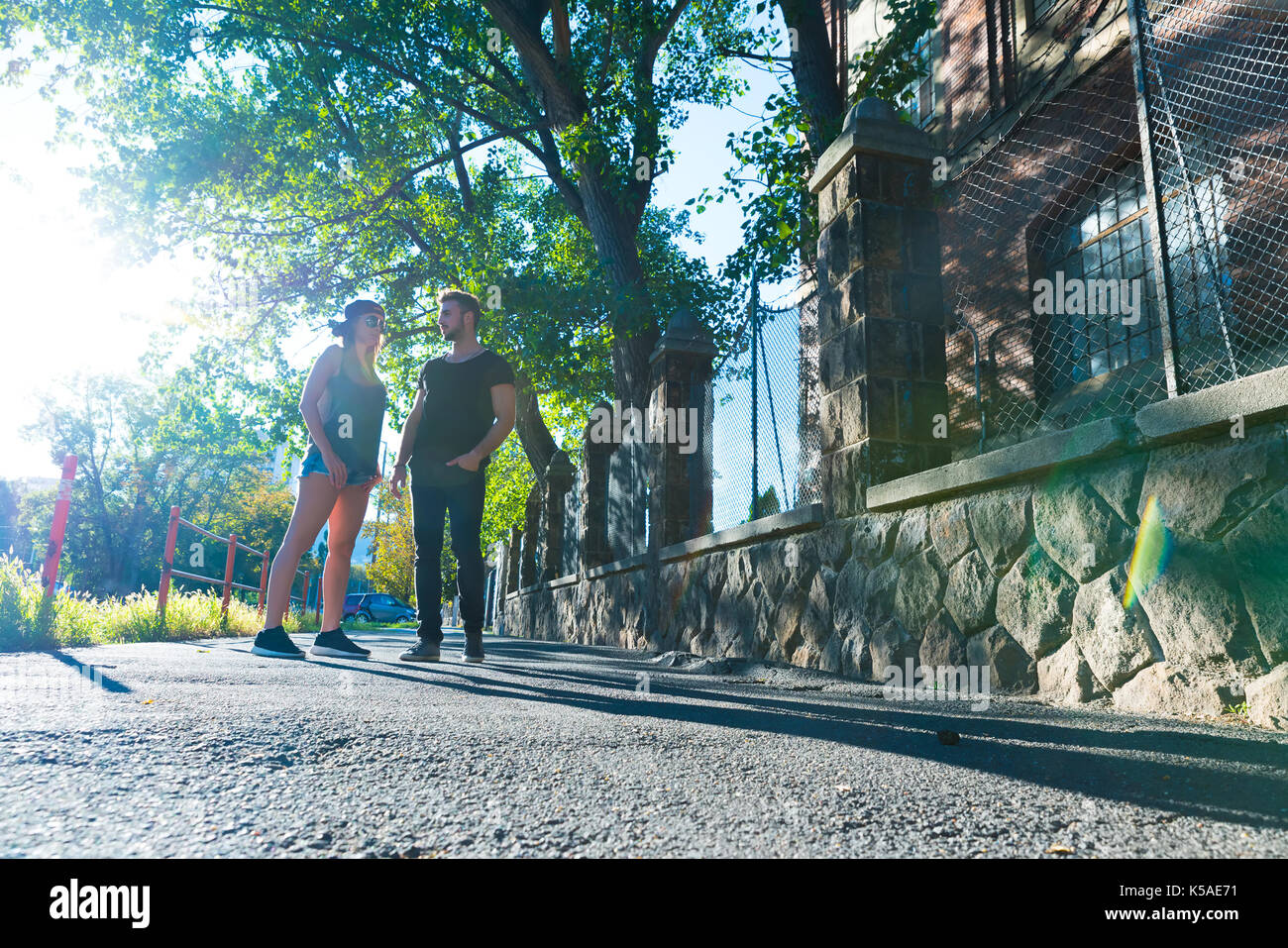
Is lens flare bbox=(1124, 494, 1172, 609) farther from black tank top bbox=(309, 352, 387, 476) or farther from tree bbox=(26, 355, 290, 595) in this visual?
tree bbox=(26, 355, 290, 595)

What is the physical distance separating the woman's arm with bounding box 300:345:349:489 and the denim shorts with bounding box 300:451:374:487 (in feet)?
0.11

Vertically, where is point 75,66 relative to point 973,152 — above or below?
above

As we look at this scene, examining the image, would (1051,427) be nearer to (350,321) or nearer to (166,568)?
(350,321)

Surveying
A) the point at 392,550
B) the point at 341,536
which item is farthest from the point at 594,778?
the point at 392,550

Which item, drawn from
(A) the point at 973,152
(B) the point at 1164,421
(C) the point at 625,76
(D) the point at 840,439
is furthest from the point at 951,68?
(B) the point at 1164,421

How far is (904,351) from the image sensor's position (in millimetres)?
4441

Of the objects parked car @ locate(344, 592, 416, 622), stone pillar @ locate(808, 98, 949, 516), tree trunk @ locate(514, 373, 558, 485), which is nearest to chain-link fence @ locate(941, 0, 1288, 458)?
stone pillar @ locate(808, 98, 949, 516)

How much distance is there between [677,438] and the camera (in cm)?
787

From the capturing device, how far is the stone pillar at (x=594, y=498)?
10742 mm

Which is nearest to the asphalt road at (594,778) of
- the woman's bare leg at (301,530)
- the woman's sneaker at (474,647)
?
the woman's bare leg at (301,530)

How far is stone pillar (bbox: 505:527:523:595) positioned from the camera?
18.8 metres

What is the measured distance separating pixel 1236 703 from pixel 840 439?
2.45m
